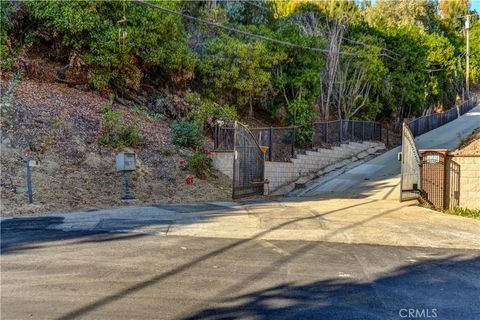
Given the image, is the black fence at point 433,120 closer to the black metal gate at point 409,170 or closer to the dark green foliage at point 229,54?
the dark green foliage at point 229,54

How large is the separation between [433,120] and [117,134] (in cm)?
2382

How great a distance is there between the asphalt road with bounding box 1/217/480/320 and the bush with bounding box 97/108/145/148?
5550 mm

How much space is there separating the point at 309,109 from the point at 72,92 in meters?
10.4

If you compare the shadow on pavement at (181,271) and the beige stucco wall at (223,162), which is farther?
the beige stucco wall at (223,162)

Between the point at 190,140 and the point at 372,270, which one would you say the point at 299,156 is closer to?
the point at 190,140

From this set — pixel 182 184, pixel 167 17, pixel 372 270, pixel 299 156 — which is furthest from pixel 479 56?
pixel 372 270

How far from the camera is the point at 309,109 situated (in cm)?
2033

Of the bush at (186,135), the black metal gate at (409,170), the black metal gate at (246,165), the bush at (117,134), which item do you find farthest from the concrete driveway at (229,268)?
the bush at (186,135)

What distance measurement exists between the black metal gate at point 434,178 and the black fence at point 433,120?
14.2 m

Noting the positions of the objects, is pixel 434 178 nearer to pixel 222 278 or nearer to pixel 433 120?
pixel 222 278

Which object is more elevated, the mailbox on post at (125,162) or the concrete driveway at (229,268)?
the mailbox on post at (125,162)

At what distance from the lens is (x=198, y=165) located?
13039 mm

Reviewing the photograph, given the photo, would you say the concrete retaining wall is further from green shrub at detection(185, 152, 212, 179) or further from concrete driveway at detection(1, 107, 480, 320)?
Answer: concrete driveway at detection(1, 107, 480, 320)

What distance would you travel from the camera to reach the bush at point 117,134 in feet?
41.1
